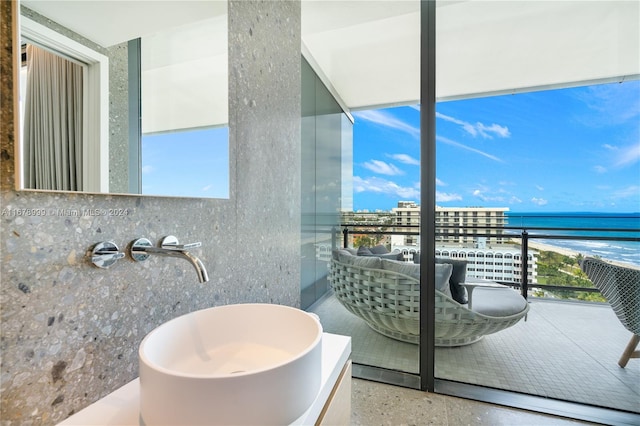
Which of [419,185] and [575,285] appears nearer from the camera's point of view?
[575,285]

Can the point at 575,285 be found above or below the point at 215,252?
below

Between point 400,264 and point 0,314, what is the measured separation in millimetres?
1785

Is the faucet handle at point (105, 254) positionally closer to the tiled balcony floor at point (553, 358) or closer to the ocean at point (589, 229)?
the tiled balcony floor at point (553, 358)

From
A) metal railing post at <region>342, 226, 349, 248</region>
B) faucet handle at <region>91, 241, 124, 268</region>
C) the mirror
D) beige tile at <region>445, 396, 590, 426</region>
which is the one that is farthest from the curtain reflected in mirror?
beige tile at <region>445, 396, 590, 426</region>

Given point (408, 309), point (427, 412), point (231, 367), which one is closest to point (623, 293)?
point (408, 309)

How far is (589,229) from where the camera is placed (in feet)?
5.46

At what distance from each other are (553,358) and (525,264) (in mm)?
581

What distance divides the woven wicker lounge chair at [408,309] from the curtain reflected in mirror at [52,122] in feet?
5.61

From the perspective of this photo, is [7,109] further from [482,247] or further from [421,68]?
[482,247]

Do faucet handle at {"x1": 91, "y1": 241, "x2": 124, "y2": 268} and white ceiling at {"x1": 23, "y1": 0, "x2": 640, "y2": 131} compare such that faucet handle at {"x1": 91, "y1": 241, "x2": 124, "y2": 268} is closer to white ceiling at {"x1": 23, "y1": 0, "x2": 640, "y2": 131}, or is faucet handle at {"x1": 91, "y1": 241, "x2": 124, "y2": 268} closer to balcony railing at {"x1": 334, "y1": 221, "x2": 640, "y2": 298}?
balcony railing at {"x1": 334, "y1": 221, "x2": 640, "y2": 298}

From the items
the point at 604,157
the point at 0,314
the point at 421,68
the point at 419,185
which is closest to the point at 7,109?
the point at 0,314

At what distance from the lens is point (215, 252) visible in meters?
1.08

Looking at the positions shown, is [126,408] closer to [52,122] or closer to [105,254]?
[105,254]

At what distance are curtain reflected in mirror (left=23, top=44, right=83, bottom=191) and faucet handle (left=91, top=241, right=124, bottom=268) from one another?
0.14 metres
